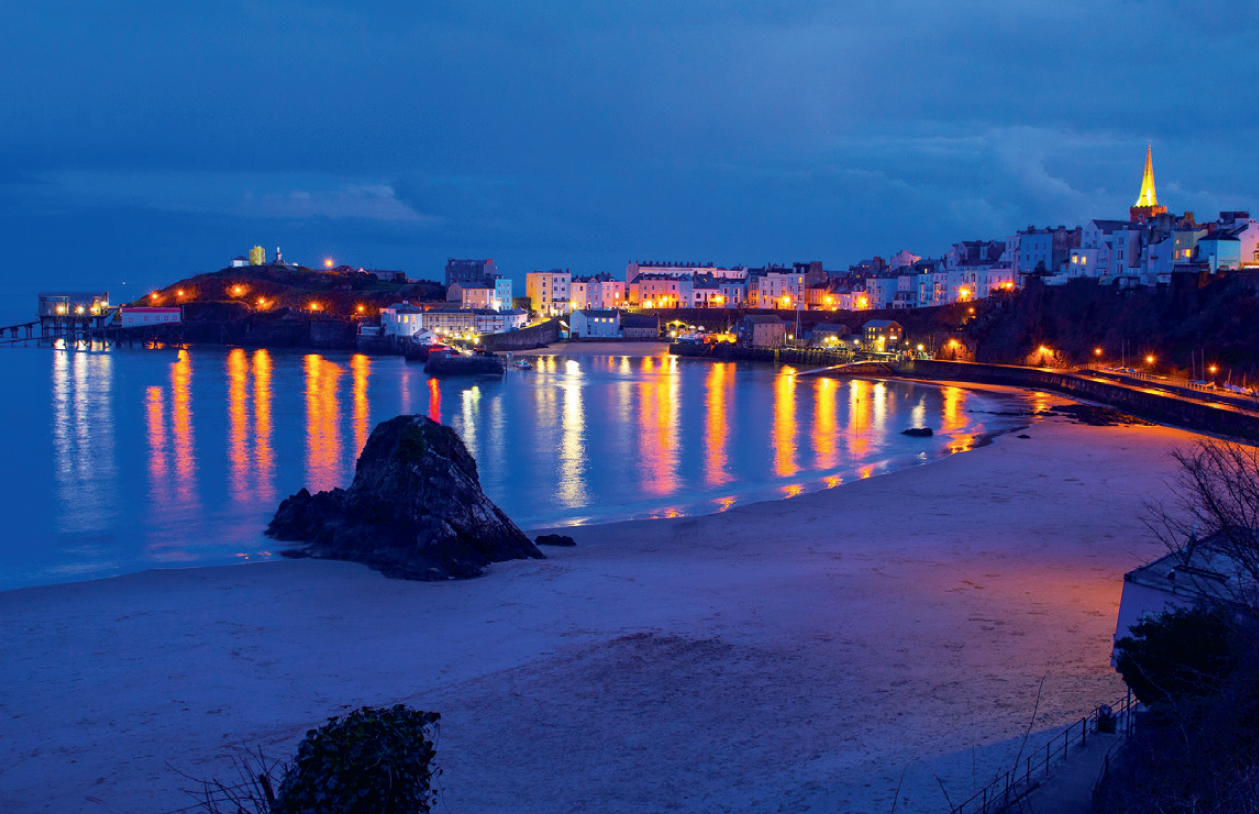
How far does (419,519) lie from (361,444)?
14.7 m

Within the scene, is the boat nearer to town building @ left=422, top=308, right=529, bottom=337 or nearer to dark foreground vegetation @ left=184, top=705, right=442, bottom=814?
town building @ left=422, top=308, right=529, bottom=337

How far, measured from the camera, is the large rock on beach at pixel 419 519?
37.7ft

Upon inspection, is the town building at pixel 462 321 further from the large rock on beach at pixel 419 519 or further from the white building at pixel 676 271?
the large rock on beach at pixel 419 519

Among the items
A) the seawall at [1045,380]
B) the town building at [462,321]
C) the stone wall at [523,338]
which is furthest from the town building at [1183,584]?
the town building at [462,321]

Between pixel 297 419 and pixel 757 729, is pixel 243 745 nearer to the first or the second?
pixel 757 729

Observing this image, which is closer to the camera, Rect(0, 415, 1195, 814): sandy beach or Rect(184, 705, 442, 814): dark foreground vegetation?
Rect(184, 705, 442, 814): dark foreground vegetation

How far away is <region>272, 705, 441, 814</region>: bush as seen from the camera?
3.16 metres

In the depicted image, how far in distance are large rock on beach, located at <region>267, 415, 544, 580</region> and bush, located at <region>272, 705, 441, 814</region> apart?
7.97 metres

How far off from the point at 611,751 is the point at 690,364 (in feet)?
194

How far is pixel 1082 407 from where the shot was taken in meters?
34.7

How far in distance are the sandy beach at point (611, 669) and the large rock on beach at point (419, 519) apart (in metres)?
0.42

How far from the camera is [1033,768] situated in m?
5.23

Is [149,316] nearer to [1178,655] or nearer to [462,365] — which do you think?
[462,365]

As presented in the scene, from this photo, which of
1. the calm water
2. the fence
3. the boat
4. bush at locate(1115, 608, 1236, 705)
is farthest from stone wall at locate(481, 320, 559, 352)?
bush at locate(1115, 608, 1236, 705)
